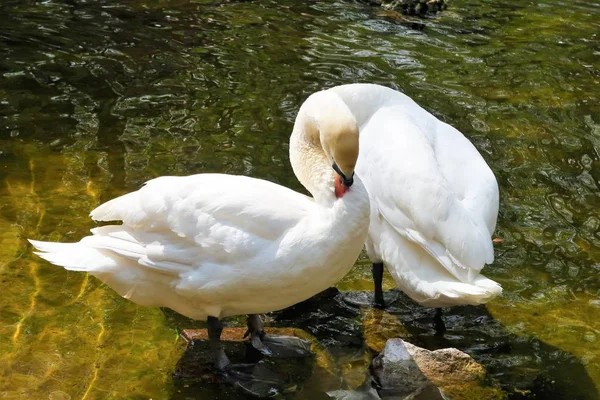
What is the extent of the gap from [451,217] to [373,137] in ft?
3.10

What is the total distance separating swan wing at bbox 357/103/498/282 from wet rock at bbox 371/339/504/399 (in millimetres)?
427

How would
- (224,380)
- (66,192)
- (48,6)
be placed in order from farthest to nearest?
1. (48,6)
2. (66,192)
3. (224,380)

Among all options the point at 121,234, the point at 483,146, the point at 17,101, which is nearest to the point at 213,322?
the point at 121,234

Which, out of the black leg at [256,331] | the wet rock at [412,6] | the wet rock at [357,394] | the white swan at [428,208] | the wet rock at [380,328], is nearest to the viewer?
the wet rock at [357,394]

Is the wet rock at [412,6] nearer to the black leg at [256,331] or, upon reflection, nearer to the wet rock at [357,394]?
the black leg at [256,331]

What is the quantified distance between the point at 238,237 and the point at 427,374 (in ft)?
3.88

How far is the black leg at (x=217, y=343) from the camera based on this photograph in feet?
13.9

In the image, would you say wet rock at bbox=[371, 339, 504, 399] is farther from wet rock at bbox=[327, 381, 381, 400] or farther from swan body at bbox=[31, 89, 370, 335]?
swan body at bbox=[31, 89, 370, 335]

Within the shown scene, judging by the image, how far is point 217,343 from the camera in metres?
4.27

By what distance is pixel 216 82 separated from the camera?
852 centimetres

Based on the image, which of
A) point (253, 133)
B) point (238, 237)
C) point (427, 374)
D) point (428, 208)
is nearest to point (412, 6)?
point (253, 133)

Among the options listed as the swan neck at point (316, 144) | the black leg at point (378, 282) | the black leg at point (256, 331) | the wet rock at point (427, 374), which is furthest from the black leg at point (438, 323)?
the swan neck at point (316, 144)

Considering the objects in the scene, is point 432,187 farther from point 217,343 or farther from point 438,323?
point 217,343

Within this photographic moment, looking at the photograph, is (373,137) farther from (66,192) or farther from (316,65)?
(316,65)
